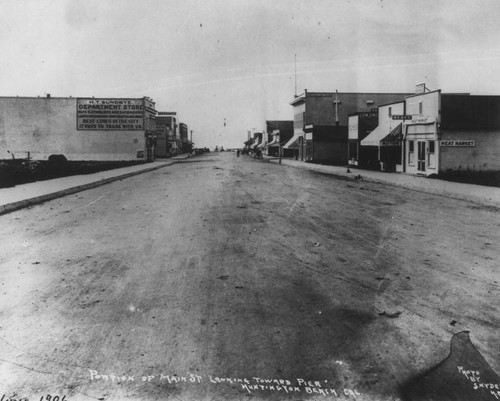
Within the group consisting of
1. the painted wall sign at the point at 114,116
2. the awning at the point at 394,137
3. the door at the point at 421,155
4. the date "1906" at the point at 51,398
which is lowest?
the date "1906" at the point at 51,398

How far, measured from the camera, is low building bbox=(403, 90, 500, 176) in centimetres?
2747

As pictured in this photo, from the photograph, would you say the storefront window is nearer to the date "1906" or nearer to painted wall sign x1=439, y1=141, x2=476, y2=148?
painted wall sign x1=439, y1=141, x2=476, y2=148

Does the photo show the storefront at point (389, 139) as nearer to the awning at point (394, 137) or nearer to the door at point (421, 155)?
the awning at point (394, 137)

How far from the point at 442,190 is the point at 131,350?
17357 millimetres

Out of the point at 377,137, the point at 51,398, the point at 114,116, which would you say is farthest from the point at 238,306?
the point at 114,116

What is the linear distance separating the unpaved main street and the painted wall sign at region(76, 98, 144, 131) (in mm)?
48762

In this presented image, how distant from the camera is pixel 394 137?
1304 inches

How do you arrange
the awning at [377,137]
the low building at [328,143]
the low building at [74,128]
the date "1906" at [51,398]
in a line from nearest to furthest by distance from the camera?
the date "1906" at [51,398] → the awning at [377,137] → the low building at [328,143] → the low building at [74,128]

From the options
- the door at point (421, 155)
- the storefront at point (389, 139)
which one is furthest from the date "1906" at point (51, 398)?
the door at point (421, 155)

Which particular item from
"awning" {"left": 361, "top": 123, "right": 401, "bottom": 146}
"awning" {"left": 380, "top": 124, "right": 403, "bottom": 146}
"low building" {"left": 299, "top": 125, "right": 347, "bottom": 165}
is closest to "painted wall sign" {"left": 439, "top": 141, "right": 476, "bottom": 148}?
"awning" {"left": 380, "top": 124, "right": 403, "bottom": 146}

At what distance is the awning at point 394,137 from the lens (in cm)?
3288

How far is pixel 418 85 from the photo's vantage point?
1431 inches

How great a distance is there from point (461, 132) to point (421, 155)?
318 cm

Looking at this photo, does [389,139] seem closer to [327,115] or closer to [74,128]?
[327,115]
